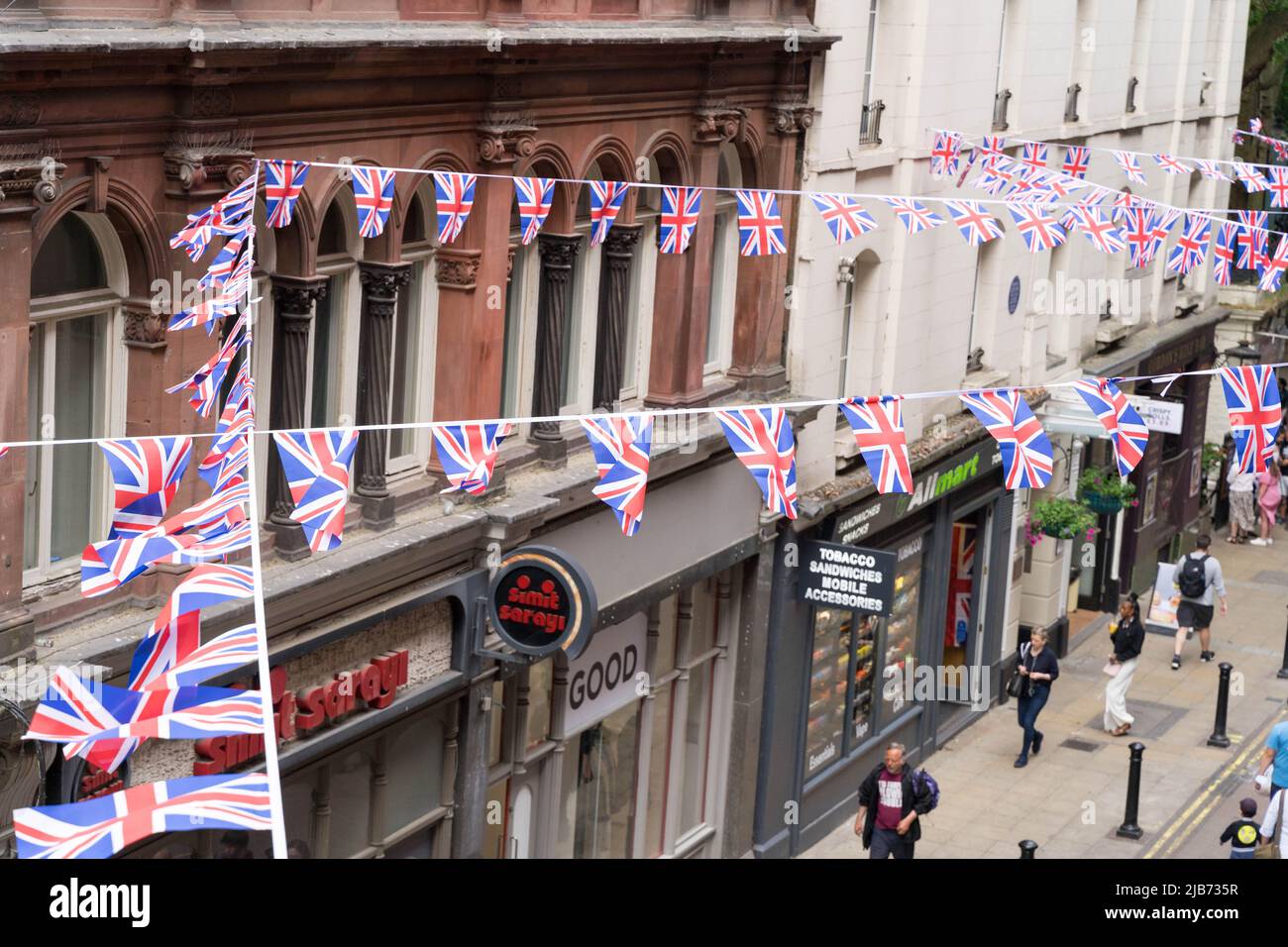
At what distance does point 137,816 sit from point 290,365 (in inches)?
284

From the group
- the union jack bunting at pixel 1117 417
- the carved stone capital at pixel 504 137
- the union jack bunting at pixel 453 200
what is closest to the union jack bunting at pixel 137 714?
the union jack bunting at pixel 453 200

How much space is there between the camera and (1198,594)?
2772 centimetres

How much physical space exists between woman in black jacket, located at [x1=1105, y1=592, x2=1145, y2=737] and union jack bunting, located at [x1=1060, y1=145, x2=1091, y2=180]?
5288mm

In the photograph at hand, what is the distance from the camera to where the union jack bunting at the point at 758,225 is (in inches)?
631

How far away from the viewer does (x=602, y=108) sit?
53.3 ft

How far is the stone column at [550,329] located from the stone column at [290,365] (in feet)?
10.1

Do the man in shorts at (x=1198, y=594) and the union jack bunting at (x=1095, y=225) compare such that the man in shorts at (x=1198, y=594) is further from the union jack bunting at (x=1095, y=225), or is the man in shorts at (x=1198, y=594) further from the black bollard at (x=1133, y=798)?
the union jack bunting at (x=1095, y=225)

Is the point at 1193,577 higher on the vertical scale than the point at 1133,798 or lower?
higher

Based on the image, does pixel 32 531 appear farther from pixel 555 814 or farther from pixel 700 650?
pixel 700 650

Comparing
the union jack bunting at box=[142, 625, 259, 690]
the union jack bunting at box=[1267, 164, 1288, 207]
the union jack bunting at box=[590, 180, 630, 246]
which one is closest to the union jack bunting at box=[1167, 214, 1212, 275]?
the union jack bunting at box=[1267, 164, 1288, 207]

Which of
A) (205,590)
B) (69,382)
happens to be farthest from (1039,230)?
(205,590)

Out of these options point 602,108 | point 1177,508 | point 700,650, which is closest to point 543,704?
point 700,650

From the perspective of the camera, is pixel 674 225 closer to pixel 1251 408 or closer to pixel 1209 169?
pixel 1251 408

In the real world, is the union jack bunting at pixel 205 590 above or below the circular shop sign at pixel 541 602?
above
